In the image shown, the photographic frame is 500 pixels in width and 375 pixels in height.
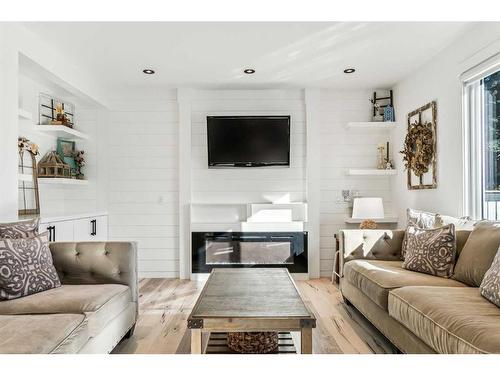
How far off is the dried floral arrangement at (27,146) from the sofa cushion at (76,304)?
1.98 metres

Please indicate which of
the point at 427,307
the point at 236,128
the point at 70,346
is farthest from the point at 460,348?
the point at 236,128

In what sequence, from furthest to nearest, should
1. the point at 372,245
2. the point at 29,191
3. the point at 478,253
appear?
the point at 29,191 < the point at 372,245 < the point at 478,253

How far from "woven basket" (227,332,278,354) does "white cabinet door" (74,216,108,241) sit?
8.39 feet

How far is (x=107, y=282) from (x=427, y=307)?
210 centimetres

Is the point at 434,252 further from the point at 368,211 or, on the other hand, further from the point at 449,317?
the point at 368,211

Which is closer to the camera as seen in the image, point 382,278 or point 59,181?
point 382,278

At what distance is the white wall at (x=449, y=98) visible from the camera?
10.6ft

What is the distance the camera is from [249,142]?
5098mm

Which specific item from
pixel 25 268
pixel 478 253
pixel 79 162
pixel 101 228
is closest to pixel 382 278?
pixel 478 253

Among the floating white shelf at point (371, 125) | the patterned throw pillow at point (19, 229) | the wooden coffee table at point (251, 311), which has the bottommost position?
the wooden coffee table at point (251, 311)

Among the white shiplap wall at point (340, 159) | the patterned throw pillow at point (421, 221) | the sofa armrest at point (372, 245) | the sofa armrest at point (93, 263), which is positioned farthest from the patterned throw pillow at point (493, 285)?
the white shiplap wall at point (340, 159)

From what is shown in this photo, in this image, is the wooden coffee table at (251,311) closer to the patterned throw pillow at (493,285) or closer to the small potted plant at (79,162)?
the patterned throw pillow at (493,285)

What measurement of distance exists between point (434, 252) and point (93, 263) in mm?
2475
